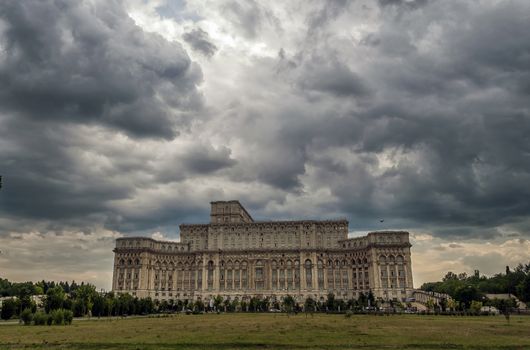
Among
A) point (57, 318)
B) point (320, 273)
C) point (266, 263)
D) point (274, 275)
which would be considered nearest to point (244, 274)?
point (266, 263)

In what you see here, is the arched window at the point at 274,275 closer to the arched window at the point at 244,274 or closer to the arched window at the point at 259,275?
the arched window at the point at 259,275

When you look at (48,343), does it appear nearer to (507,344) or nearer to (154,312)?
(507,344)

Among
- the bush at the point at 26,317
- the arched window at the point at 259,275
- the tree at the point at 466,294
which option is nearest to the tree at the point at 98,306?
the bush at the point at 26,317

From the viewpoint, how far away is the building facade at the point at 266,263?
583 feet

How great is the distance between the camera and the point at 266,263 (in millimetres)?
188500

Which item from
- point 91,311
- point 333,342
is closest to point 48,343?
point 333,342

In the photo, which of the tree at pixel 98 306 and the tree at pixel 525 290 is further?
the tree at pixel 525 290

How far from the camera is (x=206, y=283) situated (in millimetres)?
189875

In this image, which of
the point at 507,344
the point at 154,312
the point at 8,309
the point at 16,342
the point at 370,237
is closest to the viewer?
the point at 507,344

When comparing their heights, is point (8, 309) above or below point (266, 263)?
below

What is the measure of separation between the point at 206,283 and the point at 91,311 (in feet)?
301

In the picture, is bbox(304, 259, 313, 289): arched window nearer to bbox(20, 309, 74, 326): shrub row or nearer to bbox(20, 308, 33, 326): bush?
bbox(20, 309, 74, 326): shrub row

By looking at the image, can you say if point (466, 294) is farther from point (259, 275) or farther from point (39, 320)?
point (39, 320)

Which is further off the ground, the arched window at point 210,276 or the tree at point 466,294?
the arched window at point 210,276
